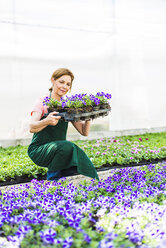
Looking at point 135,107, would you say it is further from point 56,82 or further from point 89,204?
point 89,204

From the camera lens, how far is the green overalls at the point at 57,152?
9.12 ft

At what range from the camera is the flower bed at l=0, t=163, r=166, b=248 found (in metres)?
1.44

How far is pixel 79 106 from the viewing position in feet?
8.89

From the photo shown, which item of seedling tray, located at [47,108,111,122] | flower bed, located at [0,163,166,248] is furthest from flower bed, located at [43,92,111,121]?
flower bed, located at [0,163,166,248]

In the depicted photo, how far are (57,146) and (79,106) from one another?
1.42ft

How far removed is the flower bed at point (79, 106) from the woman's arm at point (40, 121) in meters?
0.09

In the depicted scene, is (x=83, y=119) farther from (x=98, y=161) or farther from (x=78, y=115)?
(x=98, y=161)

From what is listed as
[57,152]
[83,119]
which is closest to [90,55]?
[83,119]

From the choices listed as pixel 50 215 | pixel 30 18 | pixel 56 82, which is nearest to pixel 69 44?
pixel 30 18

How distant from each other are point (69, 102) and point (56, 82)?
390 millimetres

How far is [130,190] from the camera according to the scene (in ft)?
7.82

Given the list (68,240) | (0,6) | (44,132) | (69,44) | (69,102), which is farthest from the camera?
(69,44)

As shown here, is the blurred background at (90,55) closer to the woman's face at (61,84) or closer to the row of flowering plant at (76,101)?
the woman's face at (61,84)

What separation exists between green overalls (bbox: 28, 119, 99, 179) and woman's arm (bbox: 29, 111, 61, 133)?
0.18 meters
